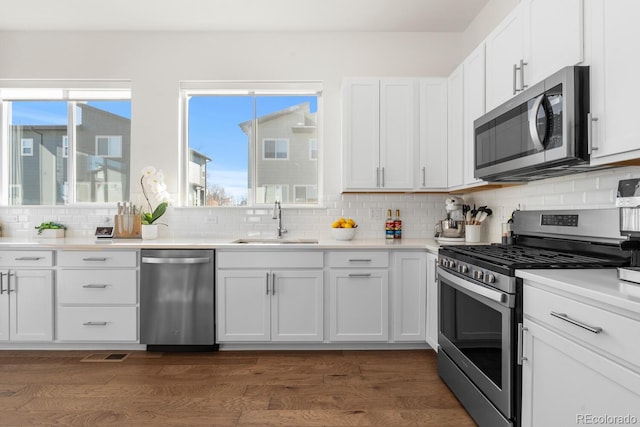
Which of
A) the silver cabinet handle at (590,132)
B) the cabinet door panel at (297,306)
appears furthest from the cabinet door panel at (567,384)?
the cabinet door panel at (297,306)

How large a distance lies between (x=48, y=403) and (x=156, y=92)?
2.72 metres

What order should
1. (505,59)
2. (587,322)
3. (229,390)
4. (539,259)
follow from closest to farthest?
1. (587,322)
2. (539,259)
3. (505,59)
4. (229,390)

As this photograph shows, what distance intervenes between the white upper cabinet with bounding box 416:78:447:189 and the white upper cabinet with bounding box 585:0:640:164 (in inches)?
65.4

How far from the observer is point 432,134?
3.29m

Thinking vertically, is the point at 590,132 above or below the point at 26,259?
above

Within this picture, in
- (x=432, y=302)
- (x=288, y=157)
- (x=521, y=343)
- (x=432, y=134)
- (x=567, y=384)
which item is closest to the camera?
(x=567, y=384)

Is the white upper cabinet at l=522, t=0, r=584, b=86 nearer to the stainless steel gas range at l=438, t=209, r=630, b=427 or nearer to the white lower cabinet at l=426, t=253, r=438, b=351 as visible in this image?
the stainless steel gas range at l=438, t=209, r=630, b=427

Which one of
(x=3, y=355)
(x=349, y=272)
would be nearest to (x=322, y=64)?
(x=349, y=272)

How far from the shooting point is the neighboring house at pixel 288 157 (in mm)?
3799

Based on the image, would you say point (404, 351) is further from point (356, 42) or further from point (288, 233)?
point (356, 42)

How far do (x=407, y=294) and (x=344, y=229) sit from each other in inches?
30.2

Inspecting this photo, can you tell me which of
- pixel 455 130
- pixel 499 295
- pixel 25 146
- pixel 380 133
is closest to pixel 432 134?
pixel 455 130

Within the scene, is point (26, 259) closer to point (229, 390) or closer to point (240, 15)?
point (229, 390)

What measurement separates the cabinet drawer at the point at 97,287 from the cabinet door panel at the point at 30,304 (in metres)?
0.12
